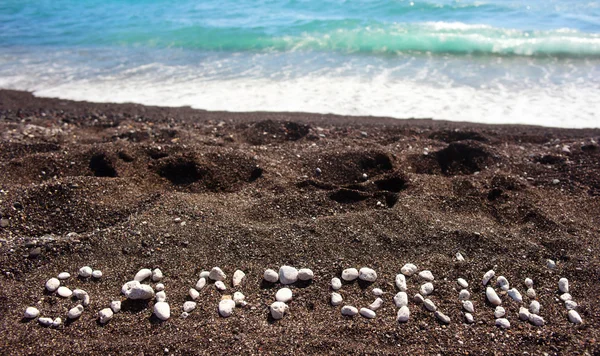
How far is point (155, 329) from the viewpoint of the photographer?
224cm

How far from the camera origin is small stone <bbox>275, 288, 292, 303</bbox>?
2420 millimetres

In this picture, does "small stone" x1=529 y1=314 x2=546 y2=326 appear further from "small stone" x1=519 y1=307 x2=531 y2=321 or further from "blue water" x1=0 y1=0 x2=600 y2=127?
"blue water" x1=0 y1=0 x2=600 y2=127

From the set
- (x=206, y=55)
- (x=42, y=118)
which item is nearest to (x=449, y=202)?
(x=42, y=118)

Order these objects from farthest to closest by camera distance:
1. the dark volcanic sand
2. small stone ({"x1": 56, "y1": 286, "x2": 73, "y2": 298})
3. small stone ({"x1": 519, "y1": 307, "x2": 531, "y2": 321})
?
small stone ({"x1": 56, "y1": 286, "x2": 73, "y2": 298}), small stone ({"x1": 519, "y1": 307, "x2": 531, "y2": 321}), the dark volcanic sand

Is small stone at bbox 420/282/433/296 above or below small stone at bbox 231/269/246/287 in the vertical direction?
below

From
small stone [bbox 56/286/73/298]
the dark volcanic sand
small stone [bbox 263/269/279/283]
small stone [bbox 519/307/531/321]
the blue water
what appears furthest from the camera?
the blue water

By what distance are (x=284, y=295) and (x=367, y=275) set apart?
522 millimetres

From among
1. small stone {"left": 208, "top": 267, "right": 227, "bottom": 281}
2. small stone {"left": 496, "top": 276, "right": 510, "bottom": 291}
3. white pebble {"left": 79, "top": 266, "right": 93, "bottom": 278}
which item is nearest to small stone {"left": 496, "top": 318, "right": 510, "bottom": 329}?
small stone {"left": 496, "top": 276, "right": 510, "bottom": 291}

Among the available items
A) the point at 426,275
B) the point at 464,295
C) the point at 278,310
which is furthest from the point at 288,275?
the point at 464,295

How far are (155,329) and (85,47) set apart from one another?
936 cm

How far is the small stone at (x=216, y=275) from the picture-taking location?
257 centimetres

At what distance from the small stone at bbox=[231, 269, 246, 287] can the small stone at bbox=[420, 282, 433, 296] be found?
107 cm

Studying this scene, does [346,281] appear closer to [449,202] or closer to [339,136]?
[449,202]

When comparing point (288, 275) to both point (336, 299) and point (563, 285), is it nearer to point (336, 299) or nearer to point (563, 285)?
point (336, 299)
